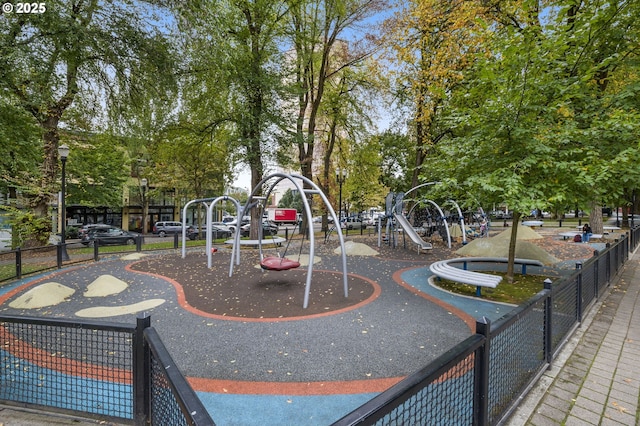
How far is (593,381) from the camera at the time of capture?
3.68 m

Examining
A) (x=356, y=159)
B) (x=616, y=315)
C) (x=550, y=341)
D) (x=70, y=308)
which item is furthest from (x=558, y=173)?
(x=356, y=159)

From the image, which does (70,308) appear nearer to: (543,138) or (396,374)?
(396,374)

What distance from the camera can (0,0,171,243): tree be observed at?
5832mm

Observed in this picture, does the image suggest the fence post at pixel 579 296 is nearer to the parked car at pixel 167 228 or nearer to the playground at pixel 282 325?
the playground at pixel 282 325

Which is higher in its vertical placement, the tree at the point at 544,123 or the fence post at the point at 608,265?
the tree at the point at 544,123

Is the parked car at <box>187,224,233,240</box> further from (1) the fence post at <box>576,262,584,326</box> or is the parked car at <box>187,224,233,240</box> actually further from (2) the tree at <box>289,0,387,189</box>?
(1) the fence post at <box>576,262,584,326</box>

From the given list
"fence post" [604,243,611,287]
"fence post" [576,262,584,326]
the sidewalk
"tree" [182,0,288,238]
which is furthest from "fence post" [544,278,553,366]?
"tree" [182,0,288,238]

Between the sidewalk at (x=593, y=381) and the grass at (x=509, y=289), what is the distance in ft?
5.12

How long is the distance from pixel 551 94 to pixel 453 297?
5.28m

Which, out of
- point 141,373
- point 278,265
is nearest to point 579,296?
point 278,265

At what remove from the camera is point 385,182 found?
107ft

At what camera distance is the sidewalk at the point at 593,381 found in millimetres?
3021

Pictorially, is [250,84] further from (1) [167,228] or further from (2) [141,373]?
(1) [167,228]
